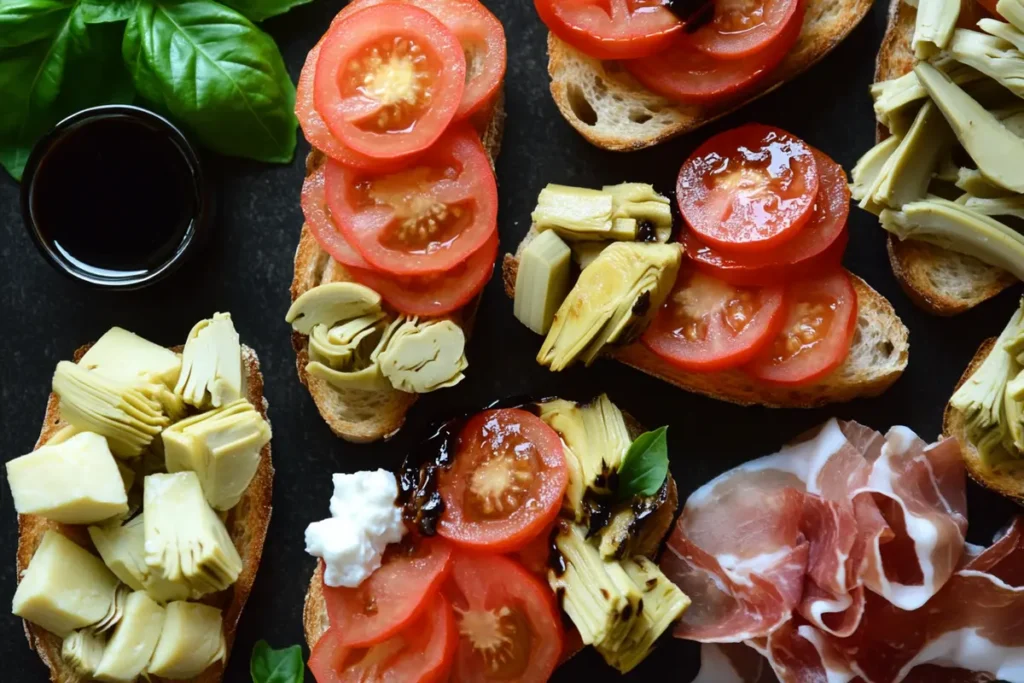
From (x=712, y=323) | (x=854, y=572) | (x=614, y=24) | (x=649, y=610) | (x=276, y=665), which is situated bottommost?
(x=276, y=665)

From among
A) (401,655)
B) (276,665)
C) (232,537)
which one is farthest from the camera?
(232,537)

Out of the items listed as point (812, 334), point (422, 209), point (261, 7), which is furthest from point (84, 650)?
point (812, 334)

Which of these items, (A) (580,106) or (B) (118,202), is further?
(A) (580,106)

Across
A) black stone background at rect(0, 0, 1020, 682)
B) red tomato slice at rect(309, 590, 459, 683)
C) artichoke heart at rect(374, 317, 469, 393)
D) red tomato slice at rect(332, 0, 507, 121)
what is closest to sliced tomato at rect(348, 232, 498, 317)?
artichoke heart at rect(374, 317, 469, 393)

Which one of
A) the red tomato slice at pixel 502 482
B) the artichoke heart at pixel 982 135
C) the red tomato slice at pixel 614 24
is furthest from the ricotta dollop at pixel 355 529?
the artichoke heart at pixel 982 135

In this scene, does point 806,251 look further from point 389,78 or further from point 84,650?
point 84,650

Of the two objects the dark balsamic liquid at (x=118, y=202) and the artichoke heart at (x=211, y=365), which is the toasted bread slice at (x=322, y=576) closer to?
the artichoke heart at (x=211, y=365)

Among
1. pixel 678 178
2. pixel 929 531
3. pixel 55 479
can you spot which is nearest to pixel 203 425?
pixel 55 479
